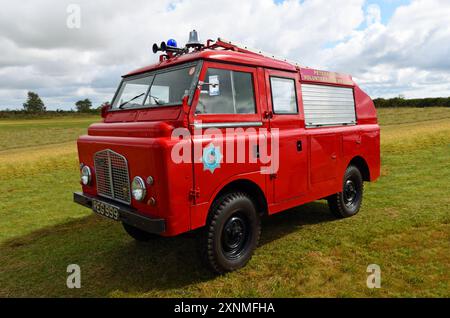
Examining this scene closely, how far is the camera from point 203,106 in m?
4.23

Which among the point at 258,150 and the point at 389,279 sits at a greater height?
the point at 258,150

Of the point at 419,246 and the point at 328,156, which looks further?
the point at 328,156

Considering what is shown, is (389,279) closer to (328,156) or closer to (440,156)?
(328,156)

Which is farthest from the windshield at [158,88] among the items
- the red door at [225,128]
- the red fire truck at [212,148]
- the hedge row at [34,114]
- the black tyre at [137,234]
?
the hedge row at [34,114]

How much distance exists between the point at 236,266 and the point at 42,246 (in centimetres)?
359

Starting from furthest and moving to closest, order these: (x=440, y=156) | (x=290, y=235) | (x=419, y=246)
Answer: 1. (x=440, y=156)
2. (x=290, y=235)
3. (x=419, y=246)

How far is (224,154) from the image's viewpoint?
4.26 m

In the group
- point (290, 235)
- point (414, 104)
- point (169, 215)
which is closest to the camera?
point (169, 215)

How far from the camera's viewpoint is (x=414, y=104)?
64438 mm
